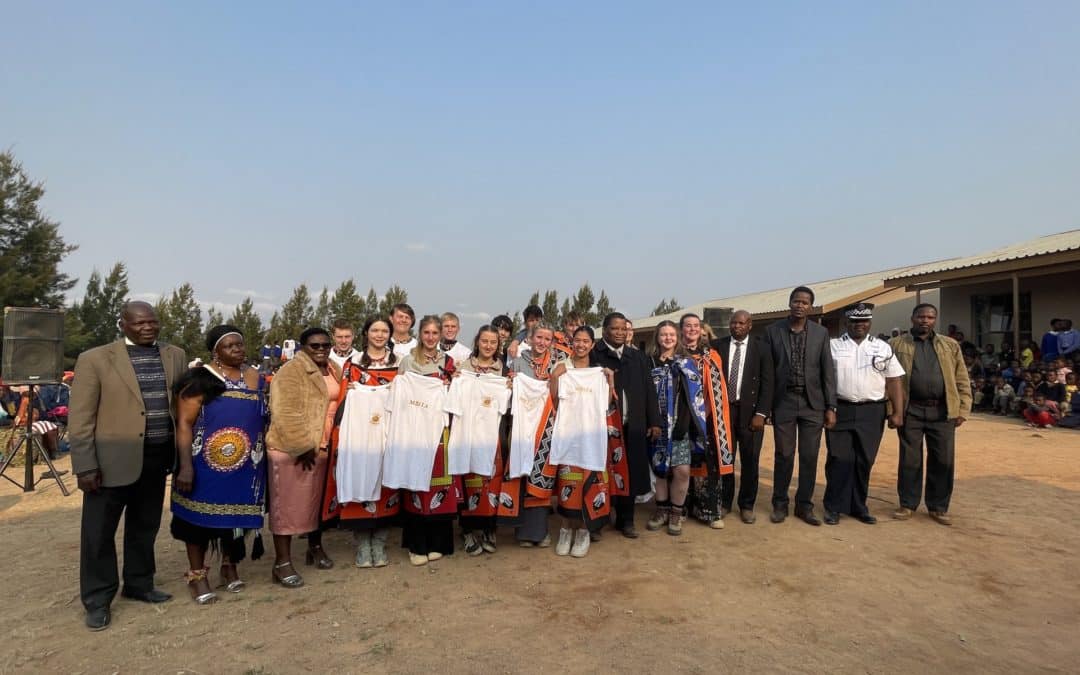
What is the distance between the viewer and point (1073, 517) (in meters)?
5.42

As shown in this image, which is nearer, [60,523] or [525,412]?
[525,412]

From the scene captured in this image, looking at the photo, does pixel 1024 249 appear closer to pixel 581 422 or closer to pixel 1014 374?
pixel 1014 374

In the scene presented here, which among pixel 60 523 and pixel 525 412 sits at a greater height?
pixel 525 412

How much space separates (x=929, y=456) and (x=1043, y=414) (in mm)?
7331

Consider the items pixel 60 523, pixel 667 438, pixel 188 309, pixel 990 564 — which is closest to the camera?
pixel 990 564

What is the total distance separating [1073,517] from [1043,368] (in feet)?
25.2

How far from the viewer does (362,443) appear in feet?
14.5

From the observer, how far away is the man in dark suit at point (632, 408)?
5.04 metres

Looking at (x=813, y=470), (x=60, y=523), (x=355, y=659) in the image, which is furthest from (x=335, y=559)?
(x=813, y=470)

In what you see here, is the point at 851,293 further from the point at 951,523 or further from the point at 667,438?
the point at 667,438

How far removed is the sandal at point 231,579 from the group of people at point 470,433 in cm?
2

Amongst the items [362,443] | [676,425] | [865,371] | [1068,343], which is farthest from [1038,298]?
[362,443]

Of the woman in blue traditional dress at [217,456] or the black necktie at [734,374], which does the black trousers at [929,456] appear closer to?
the black necktie at [734,374]

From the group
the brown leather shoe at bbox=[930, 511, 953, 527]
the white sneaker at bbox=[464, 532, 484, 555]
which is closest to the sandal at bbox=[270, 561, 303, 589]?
the white sneaker at bbox=[464, 532, 484, 555]
